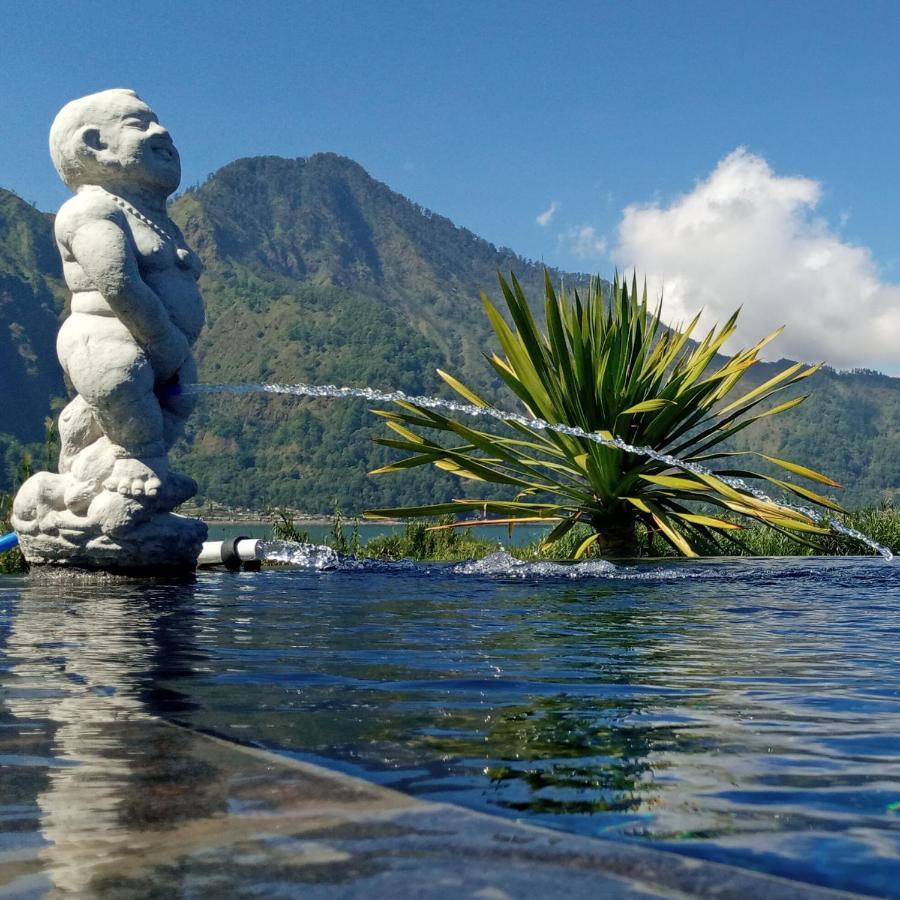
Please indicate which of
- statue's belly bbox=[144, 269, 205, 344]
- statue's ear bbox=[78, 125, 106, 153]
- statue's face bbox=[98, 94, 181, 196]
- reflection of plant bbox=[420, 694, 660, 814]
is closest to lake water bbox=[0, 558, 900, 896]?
reflection of plant bbox=[420, 694, 660, 814]

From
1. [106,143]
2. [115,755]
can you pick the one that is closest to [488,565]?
[106,143]

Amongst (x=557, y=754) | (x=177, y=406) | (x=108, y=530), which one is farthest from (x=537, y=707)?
(x=177, y=406)

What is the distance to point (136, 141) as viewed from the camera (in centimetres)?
688

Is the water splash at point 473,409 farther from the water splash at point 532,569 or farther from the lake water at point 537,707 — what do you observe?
the lake water at point 537,707

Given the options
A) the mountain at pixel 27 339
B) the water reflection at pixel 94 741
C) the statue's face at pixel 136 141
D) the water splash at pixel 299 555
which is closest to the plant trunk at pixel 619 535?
the water splash at pixel 299 555

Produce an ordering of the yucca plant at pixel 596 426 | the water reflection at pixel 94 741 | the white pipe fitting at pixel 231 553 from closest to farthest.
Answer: the water reflection at pixel 94 741 → the white pipe fitting at pixel 231 553 → the yucca plant at pixel 596 426

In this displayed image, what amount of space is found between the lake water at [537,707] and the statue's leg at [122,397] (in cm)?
181

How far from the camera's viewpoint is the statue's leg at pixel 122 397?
21.0 feet

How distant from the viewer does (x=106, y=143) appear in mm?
6941

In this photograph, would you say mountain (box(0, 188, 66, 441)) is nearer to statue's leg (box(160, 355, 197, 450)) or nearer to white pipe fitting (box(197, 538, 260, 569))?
white pipe fitting (box(197, 538, 260, 569))

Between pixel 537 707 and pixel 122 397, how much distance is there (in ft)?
15.9

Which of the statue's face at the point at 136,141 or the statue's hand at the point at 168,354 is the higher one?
the statue's face at the point at 136,141

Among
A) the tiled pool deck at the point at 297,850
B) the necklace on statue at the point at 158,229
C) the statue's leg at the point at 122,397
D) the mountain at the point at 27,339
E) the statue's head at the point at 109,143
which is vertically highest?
the mountain at the point at 27,339

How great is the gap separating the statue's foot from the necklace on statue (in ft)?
4.86
